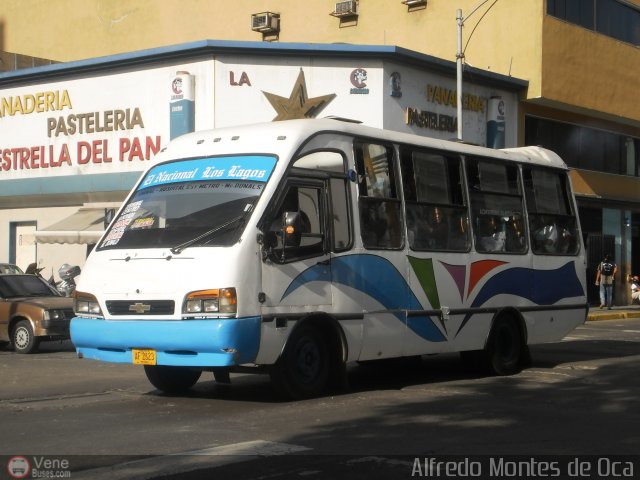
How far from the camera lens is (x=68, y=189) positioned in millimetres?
30531

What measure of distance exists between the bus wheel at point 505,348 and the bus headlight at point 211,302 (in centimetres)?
A: 493

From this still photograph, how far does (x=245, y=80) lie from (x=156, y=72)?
113 inches

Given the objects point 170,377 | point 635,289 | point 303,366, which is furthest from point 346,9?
point 303,366

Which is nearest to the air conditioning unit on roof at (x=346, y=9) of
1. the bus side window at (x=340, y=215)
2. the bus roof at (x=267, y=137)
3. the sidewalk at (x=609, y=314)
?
the sidewalk at (x=609, y=314)

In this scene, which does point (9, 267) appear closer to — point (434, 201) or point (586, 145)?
point (434, 201)

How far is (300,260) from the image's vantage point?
35.6 ft

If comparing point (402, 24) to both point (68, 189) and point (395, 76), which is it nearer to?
point (395, 76)

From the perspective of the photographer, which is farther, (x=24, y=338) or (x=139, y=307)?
(x=24, y=338)

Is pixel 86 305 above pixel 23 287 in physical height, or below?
below

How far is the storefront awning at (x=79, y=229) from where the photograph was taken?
89.5 ft

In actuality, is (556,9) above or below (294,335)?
above

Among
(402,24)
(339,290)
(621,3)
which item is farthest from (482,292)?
(621,3)

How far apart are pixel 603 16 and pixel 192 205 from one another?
28322mm

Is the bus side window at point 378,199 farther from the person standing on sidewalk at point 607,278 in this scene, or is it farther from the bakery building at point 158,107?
the person standing on sidewalk at point 607,278
